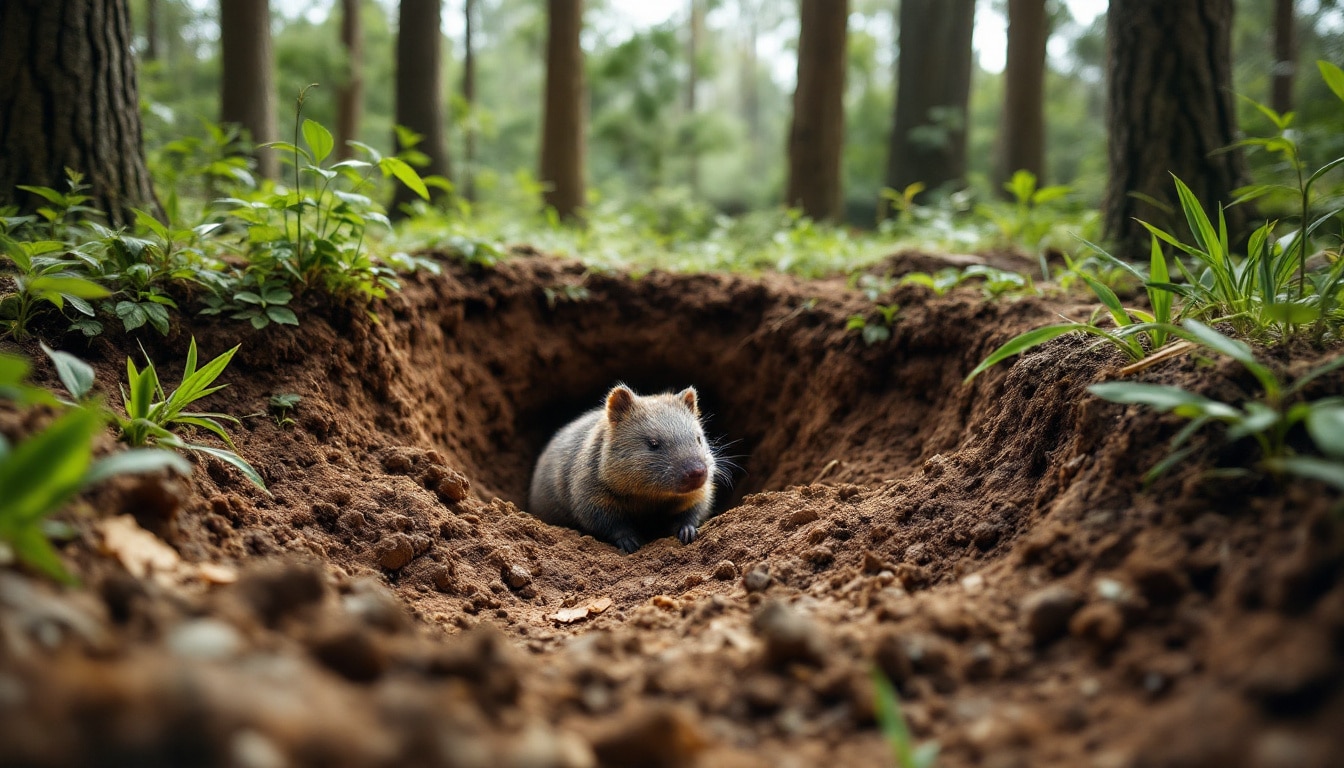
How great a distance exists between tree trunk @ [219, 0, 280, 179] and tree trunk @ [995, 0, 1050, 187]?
10177mm

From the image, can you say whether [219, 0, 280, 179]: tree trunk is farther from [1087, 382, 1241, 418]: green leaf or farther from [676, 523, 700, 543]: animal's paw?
[1087, 382, 1241, 418]: green leaf

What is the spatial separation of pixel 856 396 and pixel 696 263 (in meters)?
2.31

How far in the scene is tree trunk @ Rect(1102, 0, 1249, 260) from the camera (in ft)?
17.6

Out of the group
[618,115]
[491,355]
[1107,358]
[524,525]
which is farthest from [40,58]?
[618,115]

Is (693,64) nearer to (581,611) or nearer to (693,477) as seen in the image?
(693,477)

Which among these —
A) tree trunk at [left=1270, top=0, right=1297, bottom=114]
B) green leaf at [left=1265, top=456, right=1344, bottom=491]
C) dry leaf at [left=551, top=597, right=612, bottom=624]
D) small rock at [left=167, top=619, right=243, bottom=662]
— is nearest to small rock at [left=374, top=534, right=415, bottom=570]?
dry leaf at [left=551, top=597, right=612, bottom=624]

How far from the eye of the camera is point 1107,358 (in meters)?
3.20

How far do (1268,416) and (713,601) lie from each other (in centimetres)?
183

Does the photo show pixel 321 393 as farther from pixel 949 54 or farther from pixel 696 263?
pixel 949 54

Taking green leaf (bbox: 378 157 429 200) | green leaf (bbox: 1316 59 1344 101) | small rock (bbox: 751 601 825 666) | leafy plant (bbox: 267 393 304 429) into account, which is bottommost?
small rock (bbox: 751 601 825 666)

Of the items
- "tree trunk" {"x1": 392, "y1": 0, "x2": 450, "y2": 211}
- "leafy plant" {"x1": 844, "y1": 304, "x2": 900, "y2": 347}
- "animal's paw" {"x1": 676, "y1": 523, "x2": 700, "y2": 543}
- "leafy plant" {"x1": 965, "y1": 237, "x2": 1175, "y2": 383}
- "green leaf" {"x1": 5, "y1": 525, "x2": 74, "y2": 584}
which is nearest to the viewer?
"green leaf" {"x1": 5, "y1": 525, "x2": 74, "y2": 584}

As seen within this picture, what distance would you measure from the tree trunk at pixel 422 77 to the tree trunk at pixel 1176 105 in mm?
7993

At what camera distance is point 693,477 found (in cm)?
518

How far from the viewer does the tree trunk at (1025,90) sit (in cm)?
1128
